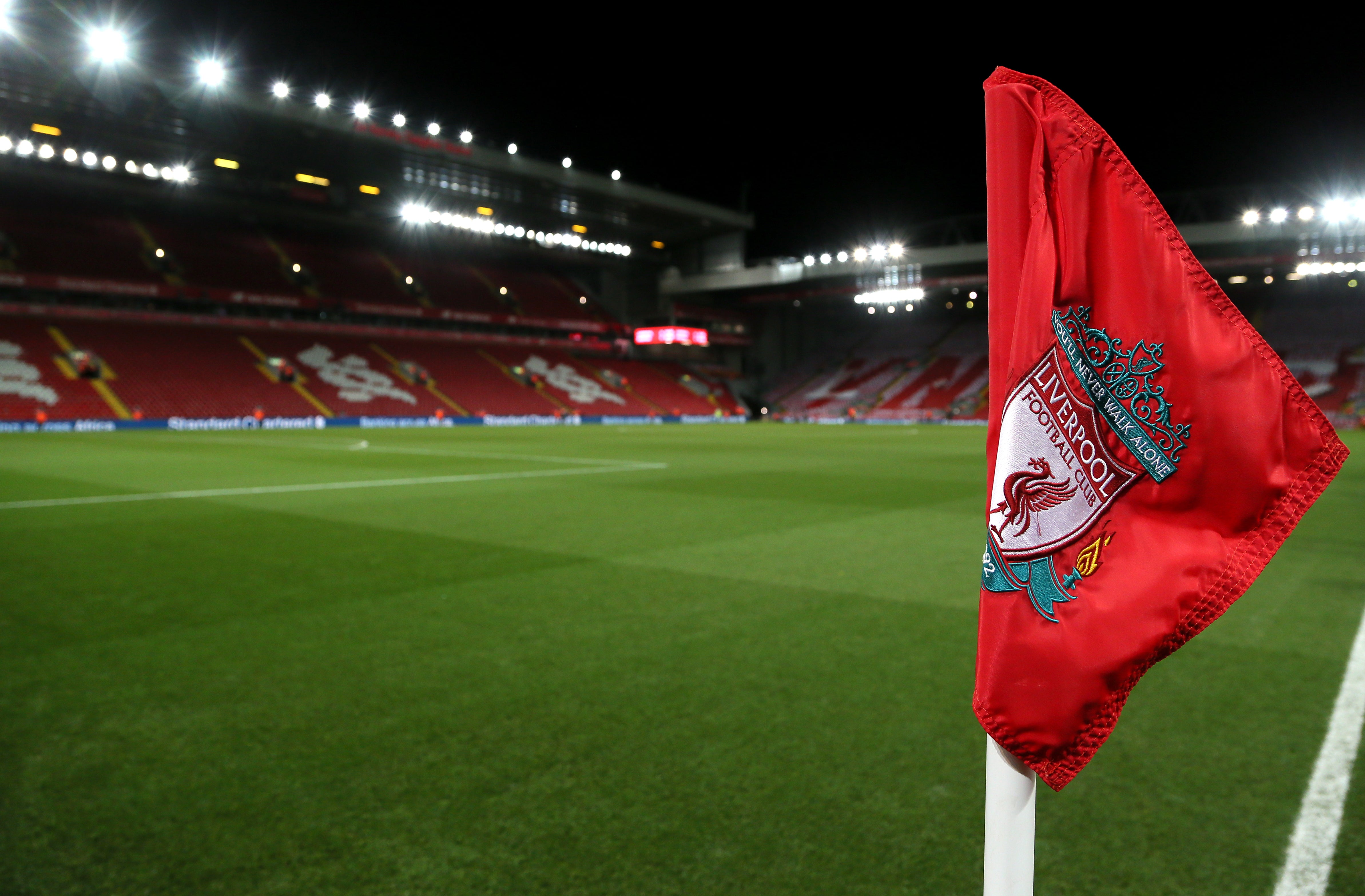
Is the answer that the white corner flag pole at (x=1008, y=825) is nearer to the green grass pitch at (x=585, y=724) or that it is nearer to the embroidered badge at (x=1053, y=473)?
the embroidered badge at (x=1053, y=473)

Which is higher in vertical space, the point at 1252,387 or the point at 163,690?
the point at 1252,387

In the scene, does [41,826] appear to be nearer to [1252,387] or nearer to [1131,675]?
[1131,675]

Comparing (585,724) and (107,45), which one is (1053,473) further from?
(107,45)

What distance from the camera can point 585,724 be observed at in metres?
3.18

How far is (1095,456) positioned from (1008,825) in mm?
517

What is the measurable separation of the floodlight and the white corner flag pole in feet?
107

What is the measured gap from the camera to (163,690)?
11.7 feet

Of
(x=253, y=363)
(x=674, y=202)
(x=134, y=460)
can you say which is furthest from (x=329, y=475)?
(x=674, y=202)

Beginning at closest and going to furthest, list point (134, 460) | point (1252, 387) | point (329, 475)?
point (1252, 387), point (329, 475), point (134, 460)

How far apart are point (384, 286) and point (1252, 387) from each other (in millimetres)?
50164

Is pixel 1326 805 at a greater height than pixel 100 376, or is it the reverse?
pixel 100 376

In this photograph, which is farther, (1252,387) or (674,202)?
(674,202)

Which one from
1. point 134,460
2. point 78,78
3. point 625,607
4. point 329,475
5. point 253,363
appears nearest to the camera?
point 625,607

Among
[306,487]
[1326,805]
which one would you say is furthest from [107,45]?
[1326,805]
